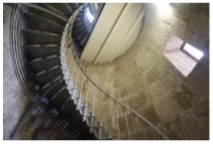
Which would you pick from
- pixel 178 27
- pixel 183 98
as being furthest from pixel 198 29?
pixel 183 98

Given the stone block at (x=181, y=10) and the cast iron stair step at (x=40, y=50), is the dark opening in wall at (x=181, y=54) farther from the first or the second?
the cast iron stair step at (x=40, y=50)

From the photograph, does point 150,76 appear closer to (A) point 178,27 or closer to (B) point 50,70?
(A) point 178,27

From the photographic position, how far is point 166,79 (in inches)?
130

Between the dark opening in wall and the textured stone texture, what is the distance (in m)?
0.09

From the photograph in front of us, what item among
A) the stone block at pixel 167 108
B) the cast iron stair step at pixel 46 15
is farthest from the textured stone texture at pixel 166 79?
the cast iron stair step at pixel 46 15

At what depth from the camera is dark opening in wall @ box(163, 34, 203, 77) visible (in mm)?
3068

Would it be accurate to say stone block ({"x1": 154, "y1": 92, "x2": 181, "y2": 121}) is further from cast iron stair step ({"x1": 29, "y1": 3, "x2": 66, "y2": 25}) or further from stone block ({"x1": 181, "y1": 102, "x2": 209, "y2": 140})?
cast iron stair step ({"x1": 29, "y1": 3, "x2": 66, "y2": 25})

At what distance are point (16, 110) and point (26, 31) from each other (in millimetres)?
1299

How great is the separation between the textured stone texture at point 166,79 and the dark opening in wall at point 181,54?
91 millimetres

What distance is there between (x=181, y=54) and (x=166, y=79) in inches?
24.6

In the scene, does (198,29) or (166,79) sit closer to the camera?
(198,29)

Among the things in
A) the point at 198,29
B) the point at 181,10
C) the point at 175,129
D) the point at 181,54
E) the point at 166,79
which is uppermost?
the point at 181,10

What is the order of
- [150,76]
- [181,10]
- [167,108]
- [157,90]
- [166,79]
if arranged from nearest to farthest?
[181,10] → [167,108] → [166,79] → [157,90] → [150,76]

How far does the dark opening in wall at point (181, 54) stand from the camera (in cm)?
307
